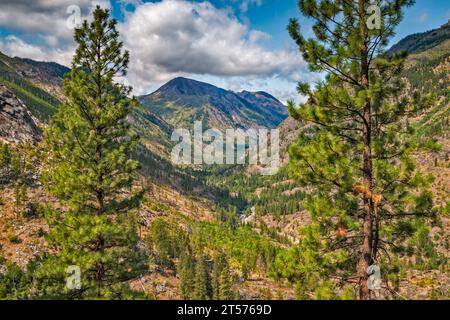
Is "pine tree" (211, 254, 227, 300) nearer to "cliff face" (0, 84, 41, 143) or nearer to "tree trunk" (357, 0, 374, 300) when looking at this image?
"tree trunk" (357, 0, 374, 300)

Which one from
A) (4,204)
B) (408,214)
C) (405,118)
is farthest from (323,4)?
(4,204)

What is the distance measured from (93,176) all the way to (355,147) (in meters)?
15.9

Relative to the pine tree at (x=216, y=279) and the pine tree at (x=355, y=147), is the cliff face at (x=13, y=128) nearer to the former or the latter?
the pine tree at (x=216, y=279)

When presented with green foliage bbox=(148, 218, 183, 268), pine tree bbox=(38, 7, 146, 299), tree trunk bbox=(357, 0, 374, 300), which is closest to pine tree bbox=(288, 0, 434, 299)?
tree trunk bbox=(357, 0, 374, 300)

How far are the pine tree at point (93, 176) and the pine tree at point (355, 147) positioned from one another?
40.6 ft

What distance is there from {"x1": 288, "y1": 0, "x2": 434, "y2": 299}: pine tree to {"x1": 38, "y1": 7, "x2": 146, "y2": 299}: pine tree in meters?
12.4

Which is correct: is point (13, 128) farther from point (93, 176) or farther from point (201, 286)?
point (93, 176)

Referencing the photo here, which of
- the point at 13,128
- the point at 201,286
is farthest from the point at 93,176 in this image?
the point at 13,128

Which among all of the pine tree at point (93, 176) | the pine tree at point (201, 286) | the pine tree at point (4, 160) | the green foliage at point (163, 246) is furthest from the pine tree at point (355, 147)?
the pine tree at point (4, 160)

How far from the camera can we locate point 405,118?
16141 mm

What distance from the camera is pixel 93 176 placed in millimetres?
21531

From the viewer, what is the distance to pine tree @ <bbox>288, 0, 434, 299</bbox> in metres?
14.7
